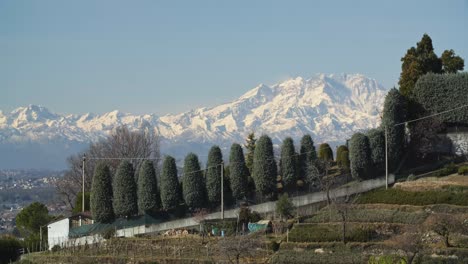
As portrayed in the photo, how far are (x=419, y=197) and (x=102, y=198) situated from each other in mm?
20374

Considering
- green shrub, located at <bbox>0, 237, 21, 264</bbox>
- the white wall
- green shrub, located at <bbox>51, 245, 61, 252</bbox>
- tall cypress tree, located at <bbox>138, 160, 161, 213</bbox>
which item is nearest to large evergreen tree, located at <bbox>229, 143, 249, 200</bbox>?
tall cypress tree, located at <bbox>138, 160, 161, 213</bbox>

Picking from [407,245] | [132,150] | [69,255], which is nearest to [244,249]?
[407,245]

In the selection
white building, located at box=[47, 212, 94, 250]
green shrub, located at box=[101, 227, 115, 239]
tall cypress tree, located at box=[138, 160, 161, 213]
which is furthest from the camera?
white building, located at box=[47, 212, 94, 250]

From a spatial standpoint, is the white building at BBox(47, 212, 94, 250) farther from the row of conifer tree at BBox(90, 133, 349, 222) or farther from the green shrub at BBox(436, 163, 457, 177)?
the green shrub at BBox(436, 163, 457, 177)

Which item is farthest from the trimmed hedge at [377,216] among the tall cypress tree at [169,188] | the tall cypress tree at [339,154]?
the tall cypress tree at [339,154]

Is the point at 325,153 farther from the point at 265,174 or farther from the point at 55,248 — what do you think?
the point at 55,248

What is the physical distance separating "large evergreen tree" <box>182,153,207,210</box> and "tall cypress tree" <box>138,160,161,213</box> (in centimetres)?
186

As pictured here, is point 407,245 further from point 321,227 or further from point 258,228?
point 258,228

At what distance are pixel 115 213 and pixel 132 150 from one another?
27.3 m

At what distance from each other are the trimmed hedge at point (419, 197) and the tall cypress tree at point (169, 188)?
38.0ft

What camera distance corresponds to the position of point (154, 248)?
4909cm

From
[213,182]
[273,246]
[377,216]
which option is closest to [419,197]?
[377,216]

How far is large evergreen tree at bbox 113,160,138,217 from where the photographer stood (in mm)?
57156

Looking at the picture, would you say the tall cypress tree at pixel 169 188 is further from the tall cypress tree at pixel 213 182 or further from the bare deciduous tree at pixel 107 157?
the bare deciduous tree at pixel 107 157
